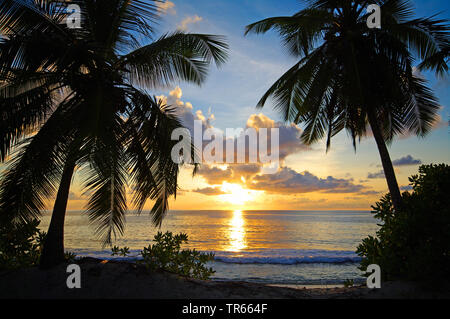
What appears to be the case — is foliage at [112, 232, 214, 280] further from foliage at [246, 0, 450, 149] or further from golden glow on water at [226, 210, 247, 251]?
golden glow on water at [226, 210, 247, 251]

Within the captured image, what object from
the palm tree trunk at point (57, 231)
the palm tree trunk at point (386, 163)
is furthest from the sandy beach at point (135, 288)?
the palm tree trunk at point (386, 163)

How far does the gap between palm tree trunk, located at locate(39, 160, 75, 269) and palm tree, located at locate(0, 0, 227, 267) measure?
0.02 metres

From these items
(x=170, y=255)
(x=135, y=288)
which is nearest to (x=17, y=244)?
(x=135, y=288)

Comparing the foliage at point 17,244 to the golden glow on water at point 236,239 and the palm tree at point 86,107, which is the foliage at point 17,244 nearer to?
the palm tree at point 86,107

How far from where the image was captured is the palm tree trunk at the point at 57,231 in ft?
16.8

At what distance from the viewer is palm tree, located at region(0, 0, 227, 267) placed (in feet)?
15.1

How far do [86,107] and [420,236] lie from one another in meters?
5.74

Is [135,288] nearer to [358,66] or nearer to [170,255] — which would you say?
[170,255]

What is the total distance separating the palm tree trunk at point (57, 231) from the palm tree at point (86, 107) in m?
0.02

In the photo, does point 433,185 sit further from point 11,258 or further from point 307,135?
point 11,258

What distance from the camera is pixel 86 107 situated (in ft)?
14.9

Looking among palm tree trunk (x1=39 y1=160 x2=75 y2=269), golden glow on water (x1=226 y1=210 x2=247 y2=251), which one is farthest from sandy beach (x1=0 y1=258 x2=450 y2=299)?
golden glow on water (x1=226 y1=210 x2=247 y2=251)

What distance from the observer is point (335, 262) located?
14.8 meters
